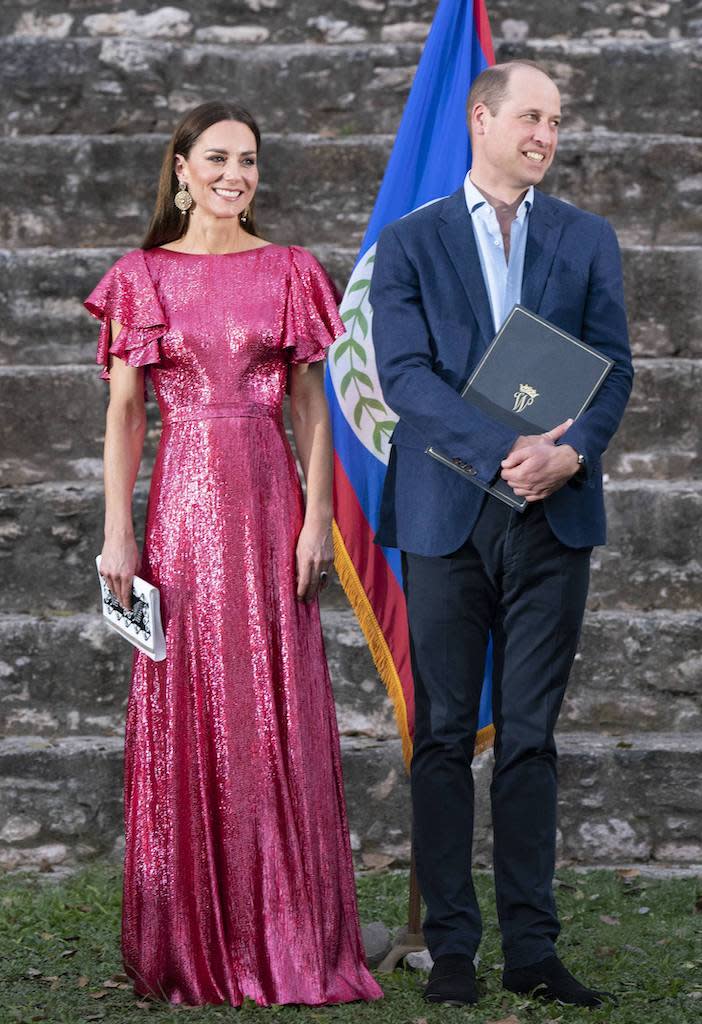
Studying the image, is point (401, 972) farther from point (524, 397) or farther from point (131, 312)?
point (131, 312)

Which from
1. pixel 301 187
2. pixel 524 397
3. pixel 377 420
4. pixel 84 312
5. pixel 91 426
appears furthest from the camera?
pixel 301 187

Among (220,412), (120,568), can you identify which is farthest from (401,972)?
(220,412)

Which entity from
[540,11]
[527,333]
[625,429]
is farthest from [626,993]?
[540,11]

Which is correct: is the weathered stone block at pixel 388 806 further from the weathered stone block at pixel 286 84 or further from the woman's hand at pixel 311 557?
the weathered stone block at pixel 286 84

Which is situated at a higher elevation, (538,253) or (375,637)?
(538,253)

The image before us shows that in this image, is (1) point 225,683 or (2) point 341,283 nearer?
(1) point 225,683

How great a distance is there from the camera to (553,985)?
11.9 ft

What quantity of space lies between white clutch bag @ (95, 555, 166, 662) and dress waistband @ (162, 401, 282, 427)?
0.41 meters

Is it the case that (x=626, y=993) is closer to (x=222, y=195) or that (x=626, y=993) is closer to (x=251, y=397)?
(x=251, y=397)

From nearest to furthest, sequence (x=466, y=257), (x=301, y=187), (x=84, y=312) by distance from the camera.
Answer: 1. (x=466, y=257)
2. (x=84, y=312)
3. (x=301, y=187)

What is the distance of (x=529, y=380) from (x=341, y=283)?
104 inches

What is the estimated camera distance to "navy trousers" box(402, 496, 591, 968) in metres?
3.67

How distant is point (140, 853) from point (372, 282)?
1.48 meters

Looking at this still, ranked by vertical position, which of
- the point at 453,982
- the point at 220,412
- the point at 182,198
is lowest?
the point at 453,982
